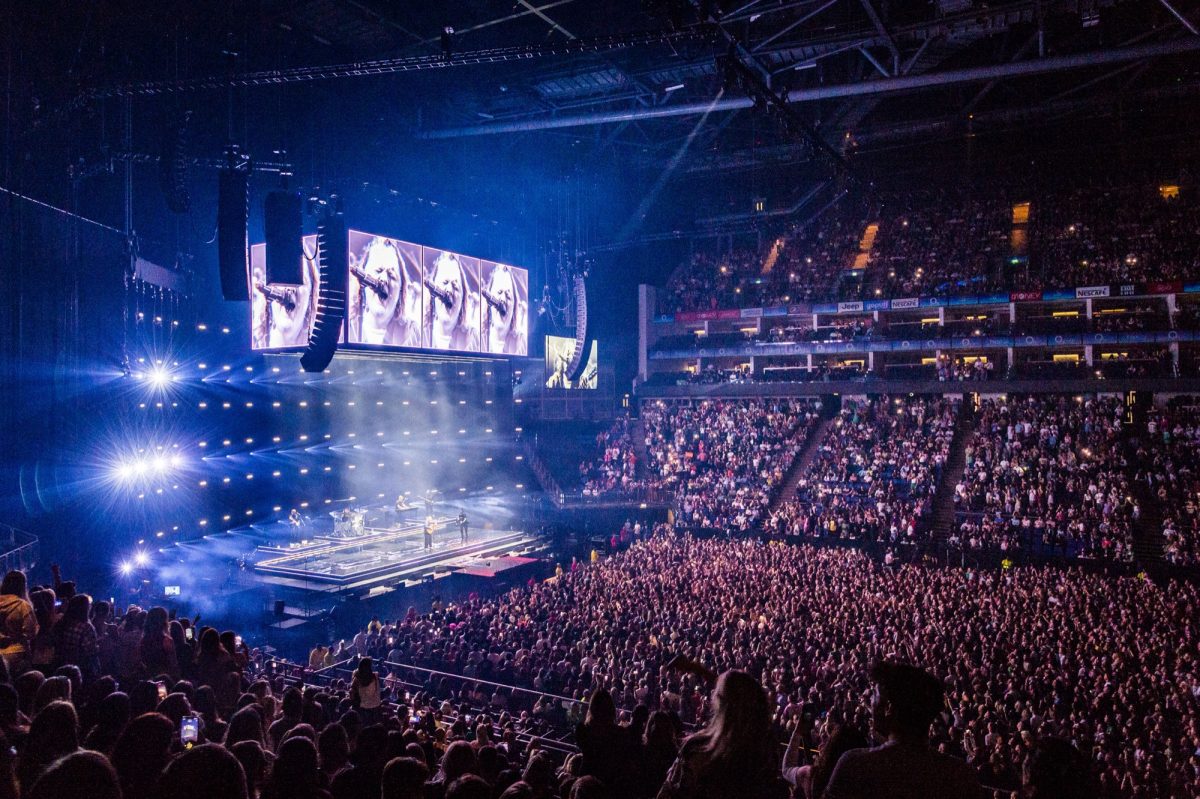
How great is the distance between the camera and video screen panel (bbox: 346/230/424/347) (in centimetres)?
1828

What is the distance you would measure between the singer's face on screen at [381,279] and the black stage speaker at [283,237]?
23.3 ft

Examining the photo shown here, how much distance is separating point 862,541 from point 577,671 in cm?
1315

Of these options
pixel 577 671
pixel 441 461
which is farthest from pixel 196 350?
pixel 577 671

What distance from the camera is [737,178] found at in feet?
117

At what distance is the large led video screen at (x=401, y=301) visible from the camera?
18.0 metres

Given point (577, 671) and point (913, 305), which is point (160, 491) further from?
point (913, 305)

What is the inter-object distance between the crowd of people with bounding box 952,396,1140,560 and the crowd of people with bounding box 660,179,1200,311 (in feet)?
19.5

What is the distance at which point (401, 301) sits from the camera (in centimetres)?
1934

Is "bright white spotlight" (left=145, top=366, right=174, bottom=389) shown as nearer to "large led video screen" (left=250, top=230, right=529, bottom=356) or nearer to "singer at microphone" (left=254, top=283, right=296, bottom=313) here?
"large led video screen" (left=250, top=230, right=529, bottom=356)

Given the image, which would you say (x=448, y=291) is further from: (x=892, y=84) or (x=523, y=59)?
(x=892, y=84)

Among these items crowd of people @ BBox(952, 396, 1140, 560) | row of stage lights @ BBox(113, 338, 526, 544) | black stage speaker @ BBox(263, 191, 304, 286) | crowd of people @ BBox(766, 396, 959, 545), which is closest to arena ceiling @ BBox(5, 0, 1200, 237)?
black stage speaker @ BBox(263, 191, 304, 286)

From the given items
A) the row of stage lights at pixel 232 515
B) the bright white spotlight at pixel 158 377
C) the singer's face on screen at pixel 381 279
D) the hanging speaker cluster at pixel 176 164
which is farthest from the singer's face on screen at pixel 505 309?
the hanging speaker cluster at pixel 176 164

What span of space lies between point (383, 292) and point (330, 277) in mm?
7616

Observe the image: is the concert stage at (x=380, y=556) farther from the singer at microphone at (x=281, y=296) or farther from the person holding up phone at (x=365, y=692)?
the person holding up phone at (x=365, y=692)
